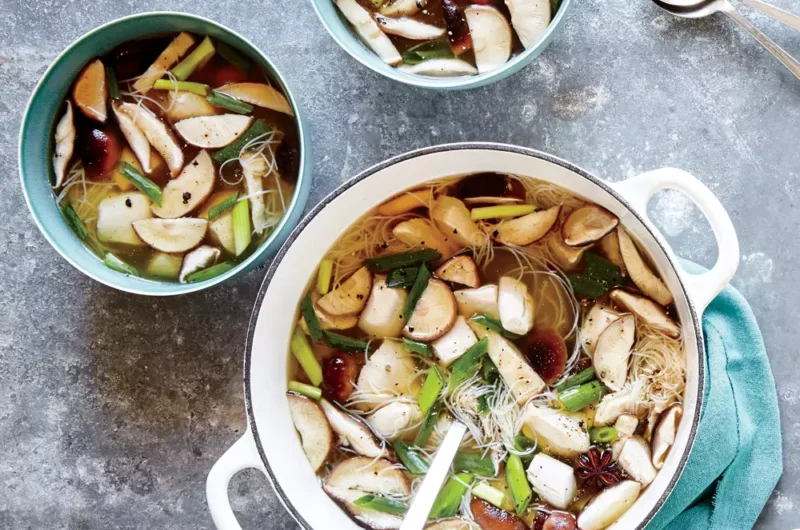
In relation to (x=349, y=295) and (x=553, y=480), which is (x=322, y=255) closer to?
(x=349, y=295)

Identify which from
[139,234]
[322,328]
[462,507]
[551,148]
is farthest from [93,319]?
[551,148]

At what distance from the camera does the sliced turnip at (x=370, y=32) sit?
5.01ft

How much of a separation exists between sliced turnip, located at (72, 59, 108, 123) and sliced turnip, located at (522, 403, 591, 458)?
3.19ft

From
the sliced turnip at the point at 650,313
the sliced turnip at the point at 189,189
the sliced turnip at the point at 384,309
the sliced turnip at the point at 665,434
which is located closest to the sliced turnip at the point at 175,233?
the sliced turnip at the point at 189,189

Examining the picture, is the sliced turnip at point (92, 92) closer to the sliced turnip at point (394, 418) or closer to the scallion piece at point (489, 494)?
the sliced turnip at point (394, 418)

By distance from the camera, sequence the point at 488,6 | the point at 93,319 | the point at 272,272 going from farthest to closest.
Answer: the point at 93,319, the point at 488,6, the point at 272,272

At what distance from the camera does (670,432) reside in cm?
141

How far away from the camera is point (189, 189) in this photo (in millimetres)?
1530

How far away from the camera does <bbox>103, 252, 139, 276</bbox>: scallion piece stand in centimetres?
153

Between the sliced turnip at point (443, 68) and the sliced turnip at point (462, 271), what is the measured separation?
0.34m

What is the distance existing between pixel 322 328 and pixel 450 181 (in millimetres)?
368

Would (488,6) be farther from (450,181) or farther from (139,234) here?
(139,234)

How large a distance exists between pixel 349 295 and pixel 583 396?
0.47 meters

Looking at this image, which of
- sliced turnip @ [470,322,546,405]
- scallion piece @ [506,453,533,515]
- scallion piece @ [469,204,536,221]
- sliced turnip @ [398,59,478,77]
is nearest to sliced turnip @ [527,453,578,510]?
scallion piece @ [506,453,533,515]
